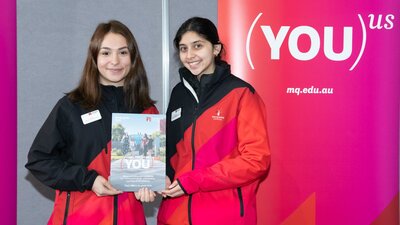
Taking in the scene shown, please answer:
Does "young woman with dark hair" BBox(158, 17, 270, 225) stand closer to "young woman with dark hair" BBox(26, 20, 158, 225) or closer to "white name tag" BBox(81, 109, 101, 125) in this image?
"young woman with dark hair" BBox(26, 20, 158, 225)

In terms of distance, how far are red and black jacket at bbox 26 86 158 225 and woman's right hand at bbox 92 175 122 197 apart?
0.02 metres

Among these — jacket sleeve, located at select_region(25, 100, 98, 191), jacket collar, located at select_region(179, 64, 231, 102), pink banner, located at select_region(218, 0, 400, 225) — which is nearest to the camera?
jacket sleeve, located at select_region(25, 100, 98, 191)

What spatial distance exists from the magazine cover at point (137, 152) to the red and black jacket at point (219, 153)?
13cm

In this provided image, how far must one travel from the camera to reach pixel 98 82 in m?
2.14

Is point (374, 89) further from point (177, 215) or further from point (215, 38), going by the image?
point (177, 215)

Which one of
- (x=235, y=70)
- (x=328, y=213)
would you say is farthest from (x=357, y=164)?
(x=235, y=70)

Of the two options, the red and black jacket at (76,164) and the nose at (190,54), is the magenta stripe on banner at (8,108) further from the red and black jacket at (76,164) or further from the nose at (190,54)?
the nose at (190,54)

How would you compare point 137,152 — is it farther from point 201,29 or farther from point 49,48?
point 49,48

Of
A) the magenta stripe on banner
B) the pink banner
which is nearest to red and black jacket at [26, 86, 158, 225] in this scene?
the magenta stripe on banner

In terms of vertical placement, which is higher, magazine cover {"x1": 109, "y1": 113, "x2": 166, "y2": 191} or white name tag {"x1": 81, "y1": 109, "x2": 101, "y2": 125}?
white name tag {"x1": 81, "y1": 109, "x2": 101, "y2": 125}

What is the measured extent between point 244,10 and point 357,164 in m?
1.25

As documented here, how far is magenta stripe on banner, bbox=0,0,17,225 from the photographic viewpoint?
2725 mm

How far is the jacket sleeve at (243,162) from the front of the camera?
2014mm

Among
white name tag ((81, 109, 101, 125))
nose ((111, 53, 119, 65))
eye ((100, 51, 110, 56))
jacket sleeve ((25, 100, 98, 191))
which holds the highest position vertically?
eye ((100, 51, 110, 56))
